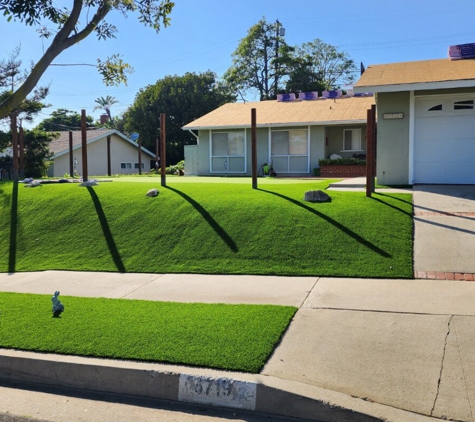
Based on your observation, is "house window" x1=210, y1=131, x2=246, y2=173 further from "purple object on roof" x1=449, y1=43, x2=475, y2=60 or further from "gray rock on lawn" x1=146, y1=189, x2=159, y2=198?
"gray rock on lawn" x1=146, y1=189, x2=159, y2=198

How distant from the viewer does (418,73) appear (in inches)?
563

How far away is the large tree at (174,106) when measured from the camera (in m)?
46.4

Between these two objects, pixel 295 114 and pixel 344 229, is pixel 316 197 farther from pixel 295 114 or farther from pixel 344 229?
pixel 295 114

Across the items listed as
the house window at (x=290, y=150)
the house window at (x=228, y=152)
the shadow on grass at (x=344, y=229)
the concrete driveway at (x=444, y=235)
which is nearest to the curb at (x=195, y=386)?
the concrete driveway at (x=444, y=235)

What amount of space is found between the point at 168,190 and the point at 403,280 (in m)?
7.43

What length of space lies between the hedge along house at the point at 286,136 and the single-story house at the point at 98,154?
39.6 ft

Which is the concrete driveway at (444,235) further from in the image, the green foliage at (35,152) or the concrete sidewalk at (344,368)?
the green foliage at (35,152)

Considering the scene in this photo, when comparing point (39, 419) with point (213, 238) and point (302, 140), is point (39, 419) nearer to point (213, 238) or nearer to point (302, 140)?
point (213, 238)

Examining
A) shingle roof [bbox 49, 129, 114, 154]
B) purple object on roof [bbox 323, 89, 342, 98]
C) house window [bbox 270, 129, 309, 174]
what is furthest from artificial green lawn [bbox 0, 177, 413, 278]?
shingle roof [bbox 49, 129, 114, 154]

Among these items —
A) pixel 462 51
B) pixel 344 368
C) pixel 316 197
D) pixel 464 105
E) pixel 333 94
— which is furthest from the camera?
pixel 333 94

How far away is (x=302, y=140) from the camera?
23.4m

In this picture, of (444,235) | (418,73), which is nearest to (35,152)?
(418,73)

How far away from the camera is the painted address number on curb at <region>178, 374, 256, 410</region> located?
3.97 m

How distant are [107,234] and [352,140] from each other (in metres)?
15.4
